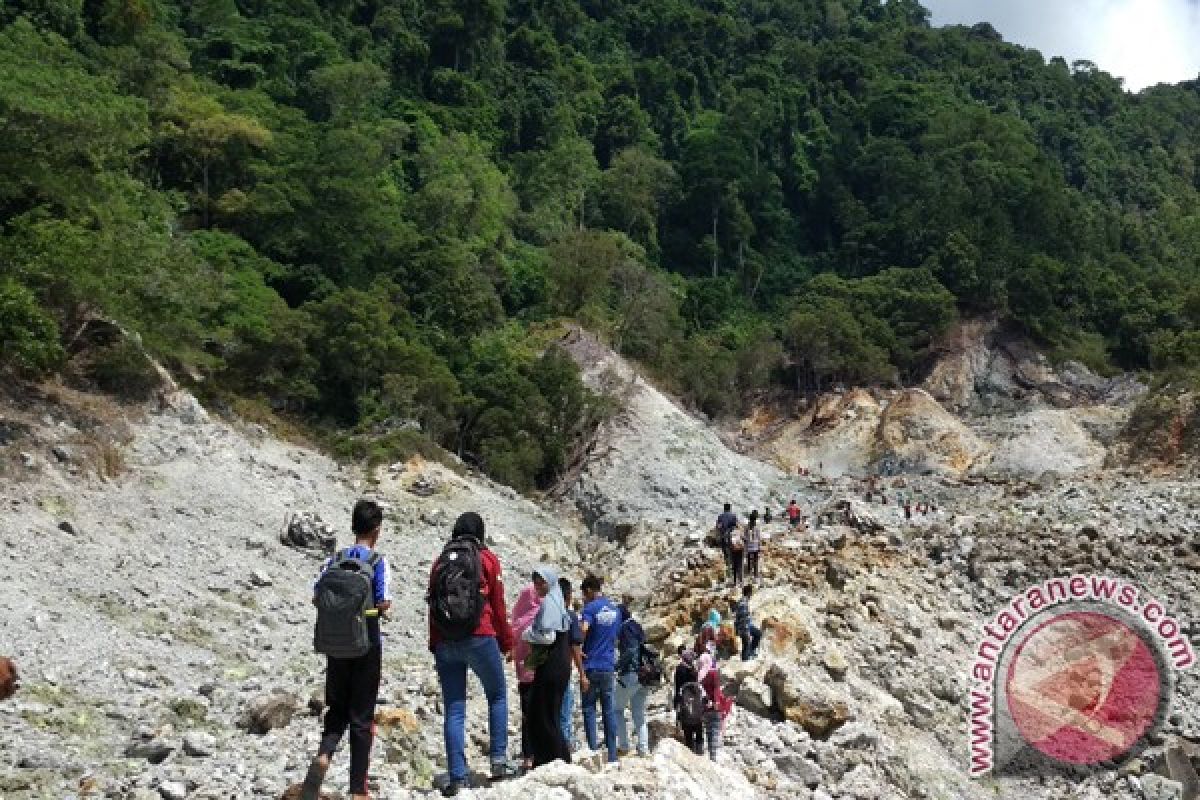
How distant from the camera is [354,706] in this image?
20.9 ft

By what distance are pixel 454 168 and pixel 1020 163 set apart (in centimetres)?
3717

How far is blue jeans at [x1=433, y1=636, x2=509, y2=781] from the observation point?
669 centimetres

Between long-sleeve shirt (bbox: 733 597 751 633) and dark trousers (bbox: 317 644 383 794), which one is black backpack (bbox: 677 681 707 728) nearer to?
dark trousers (bbox: 317 644 383 794)

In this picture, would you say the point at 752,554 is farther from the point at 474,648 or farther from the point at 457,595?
the point at 457,595

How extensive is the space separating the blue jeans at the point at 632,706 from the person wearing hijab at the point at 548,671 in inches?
60.8

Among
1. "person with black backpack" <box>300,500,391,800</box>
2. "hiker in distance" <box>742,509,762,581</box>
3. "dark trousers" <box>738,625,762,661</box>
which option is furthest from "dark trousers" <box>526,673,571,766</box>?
"hiker in distance" <box>742,509,762,581</box>

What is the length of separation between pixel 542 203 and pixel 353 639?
5797 centimetres

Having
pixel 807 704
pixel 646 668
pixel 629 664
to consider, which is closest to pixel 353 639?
pixel 629 664

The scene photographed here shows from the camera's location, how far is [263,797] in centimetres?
727

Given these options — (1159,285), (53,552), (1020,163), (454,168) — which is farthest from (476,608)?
(1020,163)

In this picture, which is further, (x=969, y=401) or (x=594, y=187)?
(x=594, y=187)

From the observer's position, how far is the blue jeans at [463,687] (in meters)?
6.69

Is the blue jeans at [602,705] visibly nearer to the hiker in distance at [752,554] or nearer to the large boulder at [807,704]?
the large boulder at [807,704]

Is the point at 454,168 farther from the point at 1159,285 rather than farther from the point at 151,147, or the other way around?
the point at 1159,285
